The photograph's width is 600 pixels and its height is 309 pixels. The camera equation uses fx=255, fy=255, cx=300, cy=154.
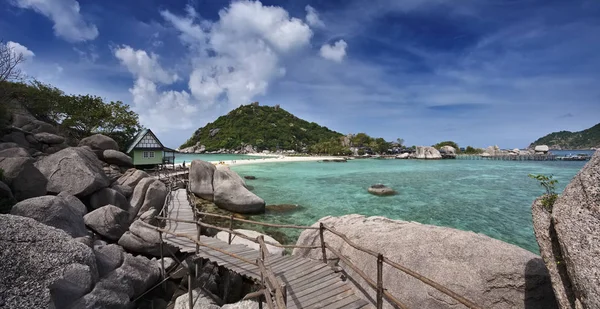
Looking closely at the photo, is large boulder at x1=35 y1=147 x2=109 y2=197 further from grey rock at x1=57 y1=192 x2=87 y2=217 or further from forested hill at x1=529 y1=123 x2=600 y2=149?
forested hill at x1=529 y1=123 x2=600 y2=149

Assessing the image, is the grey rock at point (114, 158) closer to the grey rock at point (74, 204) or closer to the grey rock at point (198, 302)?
the grey rock at point (74, 204)

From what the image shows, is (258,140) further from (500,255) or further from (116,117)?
(500,255)

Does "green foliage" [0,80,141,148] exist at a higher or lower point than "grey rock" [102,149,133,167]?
higher

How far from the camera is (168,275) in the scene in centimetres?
970

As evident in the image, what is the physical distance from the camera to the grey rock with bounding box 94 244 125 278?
716cm

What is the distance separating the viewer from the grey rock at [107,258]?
7.16 m

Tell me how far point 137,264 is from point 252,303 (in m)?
4.31

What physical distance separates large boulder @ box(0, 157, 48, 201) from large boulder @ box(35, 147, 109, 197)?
453 mm

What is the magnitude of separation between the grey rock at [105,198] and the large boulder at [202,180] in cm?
672

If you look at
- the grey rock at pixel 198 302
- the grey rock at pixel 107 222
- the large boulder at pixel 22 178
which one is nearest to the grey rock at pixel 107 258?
the grey rock at pixel 198 302

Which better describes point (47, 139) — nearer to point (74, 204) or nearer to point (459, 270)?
point (74, 204)

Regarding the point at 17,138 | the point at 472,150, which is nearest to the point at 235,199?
the point at 17,138

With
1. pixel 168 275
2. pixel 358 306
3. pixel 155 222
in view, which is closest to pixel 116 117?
pixel 155 222

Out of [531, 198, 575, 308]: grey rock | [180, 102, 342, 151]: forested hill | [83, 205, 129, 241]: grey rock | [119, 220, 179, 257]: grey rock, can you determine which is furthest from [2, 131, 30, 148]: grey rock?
[180, 102, 342, 151]: forested hill
